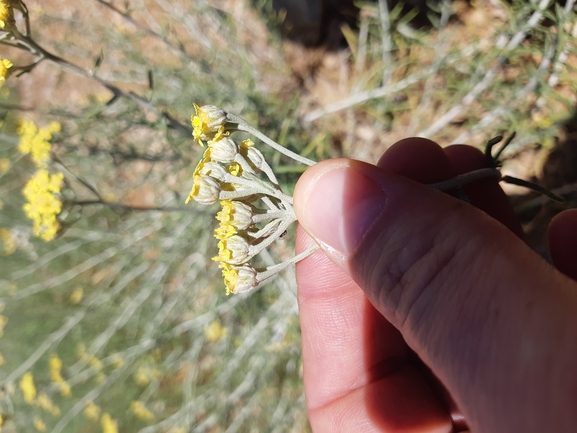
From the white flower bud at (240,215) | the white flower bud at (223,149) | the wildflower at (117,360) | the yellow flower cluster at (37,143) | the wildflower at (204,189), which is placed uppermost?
the yellow flower cluster at (37,143)

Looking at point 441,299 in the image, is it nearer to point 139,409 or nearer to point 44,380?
point 139,409

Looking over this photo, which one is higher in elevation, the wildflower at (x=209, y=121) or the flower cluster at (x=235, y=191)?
the wildflower at (x=209, y=121)

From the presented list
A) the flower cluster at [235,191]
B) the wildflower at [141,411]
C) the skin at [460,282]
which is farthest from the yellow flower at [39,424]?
the skin at [460,282]

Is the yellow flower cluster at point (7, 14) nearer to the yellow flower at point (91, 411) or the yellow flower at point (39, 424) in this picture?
the yellow flower at point (91, 411)

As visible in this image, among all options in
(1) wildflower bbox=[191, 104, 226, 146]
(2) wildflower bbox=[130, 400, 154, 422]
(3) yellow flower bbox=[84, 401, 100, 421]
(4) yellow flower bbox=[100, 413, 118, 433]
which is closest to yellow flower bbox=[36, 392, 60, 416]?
(3) yellow flower bbox=[84, 401, 100, 421]

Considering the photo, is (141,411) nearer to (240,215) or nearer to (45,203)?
(45,203)

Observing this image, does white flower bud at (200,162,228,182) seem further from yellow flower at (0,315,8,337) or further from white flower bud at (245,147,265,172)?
yellow flower at (0,315,8,337)

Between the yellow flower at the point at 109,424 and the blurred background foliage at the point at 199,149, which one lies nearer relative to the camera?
the blurred background foliage at the point at 199,149
